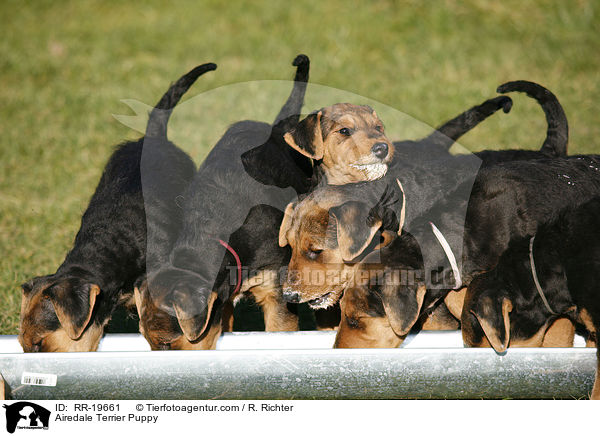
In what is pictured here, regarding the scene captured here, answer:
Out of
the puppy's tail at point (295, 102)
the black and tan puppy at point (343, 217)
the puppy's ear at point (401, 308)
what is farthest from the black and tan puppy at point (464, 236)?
the puppy's tail at point (295, 102)

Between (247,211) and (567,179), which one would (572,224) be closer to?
(567,179)

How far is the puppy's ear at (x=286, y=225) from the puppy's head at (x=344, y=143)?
0.46 metres

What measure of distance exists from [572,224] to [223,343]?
246 centimetres

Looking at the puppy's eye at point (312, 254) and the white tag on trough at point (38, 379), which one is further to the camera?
the puppy's eye at point (312, 254)

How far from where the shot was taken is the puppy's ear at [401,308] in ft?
14.2

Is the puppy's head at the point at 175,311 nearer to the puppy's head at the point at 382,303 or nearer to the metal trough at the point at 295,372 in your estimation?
the metal trough at the point at 295,372

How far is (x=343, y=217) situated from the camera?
176 inches

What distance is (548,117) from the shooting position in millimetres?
5969

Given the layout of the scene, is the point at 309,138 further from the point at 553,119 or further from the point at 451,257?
the point at 553,119

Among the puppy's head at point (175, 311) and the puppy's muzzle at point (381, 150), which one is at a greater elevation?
the puppy's muzzle at point (381, 150)

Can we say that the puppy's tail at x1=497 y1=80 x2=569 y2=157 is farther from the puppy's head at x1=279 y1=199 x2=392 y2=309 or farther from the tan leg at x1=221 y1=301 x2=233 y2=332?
the tan leg at x1=221 y1=301 x2=233 y2=332
